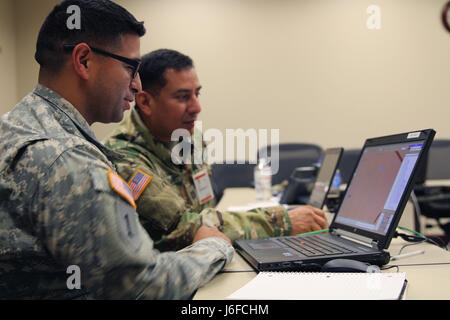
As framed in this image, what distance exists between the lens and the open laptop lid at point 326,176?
1.62 meters

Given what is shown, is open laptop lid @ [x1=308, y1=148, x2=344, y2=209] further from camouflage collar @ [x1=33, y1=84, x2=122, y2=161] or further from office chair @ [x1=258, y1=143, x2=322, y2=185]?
office chair @ [x1=258, y1=143, x2=322, y2=185]

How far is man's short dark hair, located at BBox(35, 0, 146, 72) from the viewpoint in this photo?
82cm

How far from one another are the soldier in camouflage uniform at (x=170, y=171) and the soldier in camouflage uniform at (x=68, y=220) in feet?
1.35

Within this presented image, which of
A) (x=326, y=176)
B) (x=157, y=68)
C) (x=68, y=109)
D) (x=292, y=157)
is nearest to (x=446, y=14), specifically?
(x=292, y=157)

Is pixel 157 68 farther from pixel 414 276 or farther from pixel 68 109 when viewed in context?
pixel 414 276

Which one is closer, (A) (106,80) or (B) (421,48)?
(A) (106,80)

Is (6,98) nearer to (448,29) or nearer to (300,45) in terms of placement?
(300,45)

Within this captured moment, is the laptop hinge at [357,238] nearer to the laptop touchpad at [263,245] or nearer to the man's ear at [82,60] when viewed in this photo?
the laptop touchpad at [263,245]

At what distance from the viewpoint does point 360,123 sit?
156 inches

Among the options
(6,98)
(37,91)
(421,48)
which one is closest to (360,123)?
(421,48)

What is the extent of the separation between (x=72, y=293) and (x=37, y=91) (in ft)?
1.38

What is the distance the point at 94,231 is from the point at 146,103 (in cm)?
106

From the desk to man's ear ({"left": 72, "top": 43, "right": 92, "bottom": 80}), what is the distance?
523 millimetres

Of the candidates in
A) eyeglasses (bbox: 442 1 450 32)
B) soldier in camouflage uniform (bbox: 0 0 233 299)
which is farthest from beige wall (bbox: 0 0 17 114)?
eyeglasses (bbox: 442 1 450 32)
